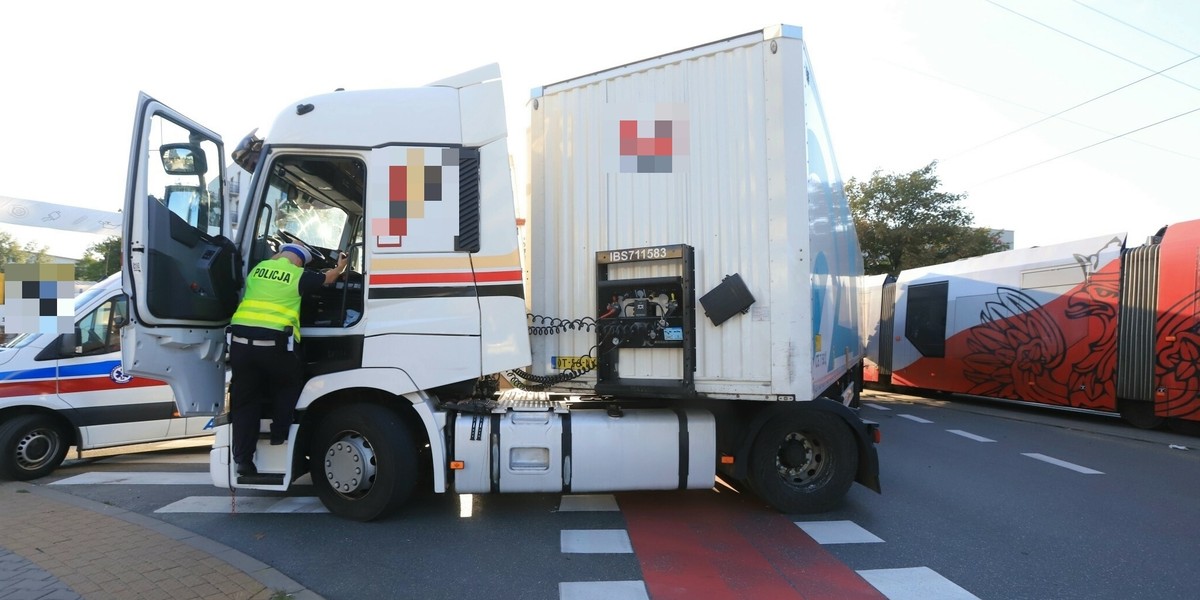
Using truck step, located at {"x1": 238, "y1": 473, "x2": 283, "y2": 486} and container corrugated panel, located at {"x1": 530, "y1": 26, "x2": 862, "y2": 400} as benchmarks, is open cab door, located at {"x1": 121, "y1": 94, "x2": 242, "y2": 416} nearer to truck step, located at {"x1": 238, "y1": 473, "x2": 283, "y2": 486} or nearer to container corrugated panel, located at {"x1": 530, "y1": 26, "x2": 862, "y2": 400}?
truck step, located at {"x1": 238, "y1": 473, "x2": 283, "y2": 486}

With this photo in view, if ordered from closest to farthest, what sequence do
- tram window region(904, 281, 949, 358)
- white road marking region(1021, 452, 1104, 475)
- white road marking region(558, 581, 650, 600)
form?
white road marking region(558, 581, 650, 600) → white road marking region(1021, 452, 1104, 475) → tram window region(904, 281, 949, 358)

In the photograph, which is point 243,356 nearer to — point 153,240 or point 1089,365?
point 153,240

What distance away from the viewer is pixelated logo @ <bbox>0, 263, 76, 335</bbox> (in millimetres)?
5285

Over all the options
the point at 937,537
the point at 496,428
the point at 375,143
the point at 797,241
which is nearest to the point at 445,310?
the point at 496,428

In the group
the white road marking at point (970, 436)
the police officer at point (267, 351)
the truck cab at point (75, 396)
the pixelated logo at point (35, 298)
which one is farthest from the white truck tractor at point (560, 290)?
the white road marking at point (970, 436)

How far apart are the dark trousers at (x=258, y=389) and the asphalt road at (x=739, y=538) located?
751mm

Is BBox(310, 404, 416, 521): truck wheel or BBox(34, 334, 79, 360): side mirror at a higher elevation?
BBox(34, 334, 79, 360): side mirror

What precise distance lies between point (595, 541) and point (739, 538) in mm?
1050

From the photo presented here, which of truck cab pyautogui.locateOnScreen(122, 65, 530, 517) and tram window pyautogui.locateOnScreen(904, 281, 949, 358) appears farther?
tram window pyautogui.locateOnScreen(904, 281, 949, 358)

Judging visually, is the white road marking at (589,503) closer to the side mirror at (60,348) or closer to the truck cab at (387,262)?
the truck cab at (387,262)

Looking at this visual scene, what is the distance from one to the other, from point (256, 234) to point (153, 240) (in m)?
0.68

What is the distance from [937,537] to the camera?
445 cm

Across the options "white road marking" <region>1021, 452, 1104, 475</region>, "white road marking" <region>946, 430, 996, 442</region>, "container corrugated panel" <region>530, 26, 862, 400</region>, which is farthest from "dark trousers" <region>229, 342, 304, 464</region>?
"white road marking" <region>946, 430, 996, 442</region>

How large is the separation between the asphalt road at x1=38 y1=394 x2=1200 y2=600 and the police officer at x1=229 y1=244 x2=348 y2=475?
31.9 inches
